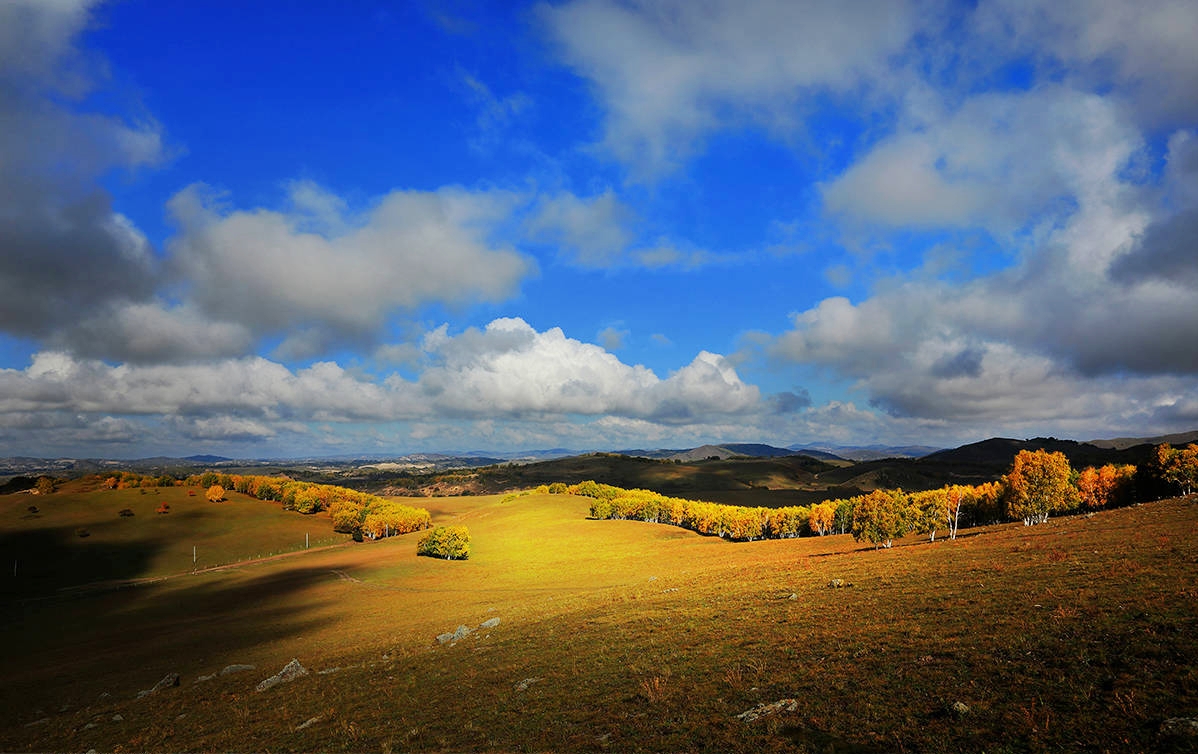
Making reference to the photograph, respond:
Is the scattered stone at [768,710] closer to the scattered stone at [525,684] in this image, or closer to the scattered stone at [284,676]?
the scattered stone at [525,684]

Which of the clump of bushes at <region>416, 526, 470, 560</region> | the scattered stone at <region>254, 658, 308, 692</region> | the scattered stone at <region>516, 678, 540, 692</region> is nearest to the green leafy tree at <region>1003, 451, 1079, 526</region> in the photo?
the scattered stone at <region>516, 678, 540, 692</region>

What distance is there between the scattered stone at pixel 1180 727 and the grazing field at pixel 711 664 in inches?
3.7

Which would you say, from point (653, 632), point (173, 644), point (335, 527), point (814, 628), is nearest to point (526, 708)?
point (653, 632)

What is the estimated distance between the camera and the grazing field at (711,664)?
16906 mm

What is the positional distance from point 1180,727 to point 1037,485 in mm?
106166

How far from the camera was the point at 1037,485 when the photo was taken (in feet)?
312

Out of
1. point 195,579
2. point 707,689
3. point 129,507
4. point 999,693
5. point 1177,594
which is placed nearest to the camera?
point 999,693

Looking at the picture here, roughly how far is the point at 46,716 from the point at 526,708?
1513 inches

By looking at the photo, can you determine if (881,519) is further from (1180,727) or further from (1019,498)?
(1180,727)

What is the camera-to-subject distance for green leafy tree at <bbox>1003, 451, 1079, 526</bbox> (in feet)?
308

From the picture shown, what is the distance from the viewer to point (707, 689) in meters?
22.3

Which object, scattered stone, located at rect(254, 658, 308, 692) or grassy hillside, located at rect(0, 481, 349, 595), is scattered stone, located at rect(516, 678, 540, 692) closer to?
scattered stone, located at rect(254, 658, 308, 692)

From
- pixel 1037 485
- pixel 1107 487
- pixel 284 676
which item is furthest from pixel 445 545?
pixel 1107 487

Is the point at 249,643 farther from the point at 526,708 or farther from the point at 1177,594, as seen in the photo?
the point at 1177,594
